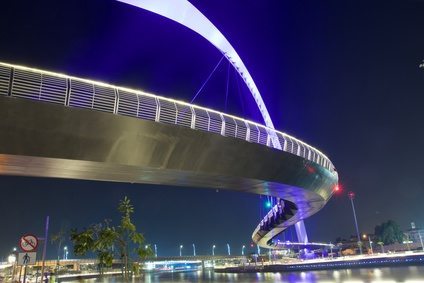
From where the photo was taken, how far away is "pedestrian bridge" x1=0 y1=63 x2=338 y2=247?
16.2 m

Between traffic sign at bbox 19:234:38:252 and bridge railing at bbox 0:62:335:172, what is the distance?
21.6 ft

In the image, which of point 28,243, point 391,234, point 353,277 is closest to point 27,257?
point 28,243

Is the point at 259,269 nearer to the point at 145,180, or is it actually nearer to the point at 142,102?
the point at 145,180

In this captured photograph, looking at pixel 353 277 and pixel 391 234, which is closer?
pixel 353 277

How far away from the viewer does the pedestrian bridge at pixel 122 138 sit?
53.2ft

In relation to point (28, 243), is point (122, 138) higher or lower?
higher

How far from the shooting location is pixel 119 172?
21.7 meters

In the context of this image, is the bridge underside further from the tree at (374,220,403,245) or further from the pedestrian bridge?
the tree at (374,220,403,245)

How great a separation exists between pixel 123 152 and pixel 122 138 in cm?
87

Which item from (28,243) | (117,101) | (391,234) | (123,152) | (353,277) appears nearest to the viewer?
(28,243)

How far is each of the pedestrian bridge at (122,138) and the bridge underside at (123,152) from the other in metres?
0.04

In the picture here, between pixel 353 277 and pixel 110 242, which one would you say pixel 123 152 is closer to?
pixel 110 242

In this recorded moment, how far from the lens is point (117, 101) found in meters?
18.1

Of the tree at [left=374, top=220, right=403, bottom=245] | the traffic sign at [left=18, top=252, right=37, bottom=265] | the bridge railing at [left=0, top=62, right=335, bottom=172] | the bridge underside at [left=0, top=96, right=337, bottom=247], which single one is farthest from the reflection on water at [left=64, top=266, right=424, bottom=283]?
the tree at [left=374, top=220, right=403, bottom=245]
